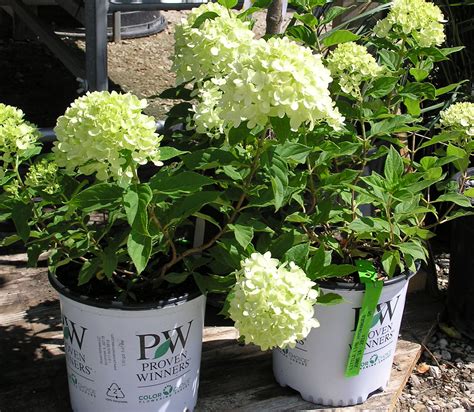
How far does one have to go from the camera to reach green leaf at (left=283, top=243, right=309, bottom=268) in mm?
1592

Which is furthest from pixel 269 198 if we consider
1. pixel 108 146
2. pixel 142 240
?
pixel 108 146

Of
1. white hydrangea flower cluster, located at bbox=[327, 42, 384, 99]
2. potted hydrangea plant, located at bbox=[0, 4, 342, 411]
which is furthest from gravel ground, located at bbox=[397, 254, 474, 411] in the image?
white hydrangea flower cluster, located at bbox=[327, 42, 384, 99]

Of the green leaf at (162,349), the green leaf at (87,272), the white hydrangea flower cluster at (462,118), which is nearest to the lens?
the green leaf at (87,272)

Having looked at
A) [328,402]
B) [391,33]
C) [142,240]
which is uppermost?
[391,33]

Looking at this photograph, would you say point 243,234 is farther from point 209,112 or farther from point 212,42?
point 212,42

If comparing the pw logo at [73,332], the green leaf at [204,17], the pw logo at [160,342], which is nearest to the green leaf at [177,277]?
the pw logo at [160,342]

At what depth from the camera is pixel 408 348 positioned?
2.25m

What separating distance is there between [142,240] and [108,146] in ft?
0.71

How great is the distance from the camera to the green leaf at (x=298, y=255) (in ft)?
5.22

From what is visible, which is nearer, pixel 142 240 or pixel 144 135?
pixel 144 135

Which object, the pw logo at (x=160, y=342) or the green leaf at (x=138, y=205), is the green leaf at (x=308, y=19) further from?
the pw logo at (x=160, y=342)

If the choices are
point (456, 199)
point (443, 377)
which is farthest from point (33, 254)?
point (443, 377)

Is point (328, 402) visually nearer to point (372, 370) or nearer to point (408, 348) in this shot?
point (372, 370)

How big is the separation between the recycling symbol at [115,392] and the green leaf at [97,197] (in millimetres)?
510
